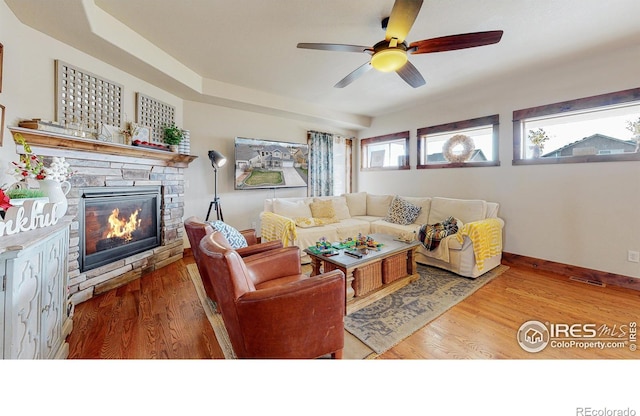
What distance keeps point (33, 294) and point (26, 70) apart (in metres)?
2.03

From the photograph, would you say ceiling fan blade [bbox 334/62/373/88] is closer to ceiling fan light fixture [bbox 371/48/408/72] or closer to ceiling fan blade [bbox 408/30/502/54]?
ceiling fan light fixture [bbox 371/48/408/72]

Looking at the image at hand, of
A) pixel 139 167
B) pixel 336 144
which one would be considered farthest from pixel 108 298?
pixel 336 144

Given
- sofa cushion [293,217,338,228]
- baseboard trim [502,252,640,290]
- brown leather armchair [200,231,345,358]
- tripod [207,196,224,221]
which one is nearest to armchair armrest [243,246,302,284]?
brown leather armchair [200,231,345,358]

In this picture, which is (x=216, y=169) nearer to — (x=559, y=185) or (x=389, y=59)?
(x=389, y=59)

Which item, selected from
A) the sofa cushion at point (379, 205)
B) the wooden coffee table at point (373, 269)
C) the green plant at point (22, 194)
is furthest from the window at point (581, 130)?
the green plant at point (22, 194)

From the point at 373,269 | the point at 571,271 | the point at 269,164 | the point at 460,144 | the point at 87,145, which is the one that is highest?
the point at 460,144

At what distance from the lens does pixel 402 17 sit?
1565 mm

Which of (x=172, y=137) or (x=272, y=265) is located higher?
(x=172, y=137)

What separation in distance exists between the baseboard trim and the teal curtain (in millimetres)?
3199

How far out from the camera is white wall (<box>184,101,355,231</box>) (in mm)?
3656

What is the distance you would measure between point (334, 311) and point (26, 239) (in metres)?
1.48

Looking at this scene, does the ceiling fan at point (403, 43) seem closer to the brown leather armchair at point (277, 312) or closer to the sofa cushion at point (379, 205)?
the brown leather armchair at point (277, 312)

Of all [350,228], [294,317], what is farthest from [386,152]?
[294,317]
